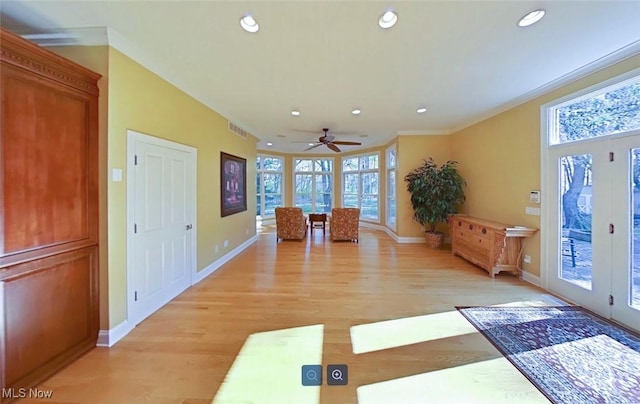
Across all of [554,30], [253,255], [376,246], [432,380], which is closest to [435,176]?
[376,246]

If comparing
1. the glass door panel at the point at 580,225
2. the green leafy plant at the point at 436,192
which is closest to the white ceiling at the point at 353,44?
the glass door panel at the point at 580,225

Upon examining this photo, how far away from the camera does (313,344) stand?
2393mm

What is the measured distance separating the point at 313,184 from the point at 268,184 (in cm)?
178

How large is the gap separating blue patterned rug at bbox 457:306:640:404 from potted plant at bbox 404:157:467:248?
10.0ft

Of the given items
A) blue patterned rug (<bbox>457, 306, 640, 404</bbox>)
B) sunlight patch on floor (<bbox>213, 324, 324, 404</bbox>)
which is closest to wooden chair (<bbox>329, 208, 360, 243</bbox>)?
blue patterned rug (<bbox>457, 306, 640, 404</bbox>)

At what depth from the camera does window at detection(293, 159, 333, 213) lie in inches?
417

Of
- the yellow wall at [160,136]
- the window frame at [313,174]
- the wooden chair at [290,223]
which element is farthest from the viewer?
the window frame at [313,174]

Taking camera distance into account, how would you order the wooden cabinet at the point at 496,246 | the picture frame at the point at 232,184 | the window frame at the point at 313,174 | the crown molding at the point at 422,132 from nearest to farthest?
1. the wooden cabinet at the point at 496,246
2. the picture frame at the point at 232,184
3. the crown molding at the point at 422,132
4. the window frame at the point at 313,174

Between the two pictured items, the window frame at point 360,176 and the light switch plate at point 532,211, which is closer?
the light switch plate at point 532,211

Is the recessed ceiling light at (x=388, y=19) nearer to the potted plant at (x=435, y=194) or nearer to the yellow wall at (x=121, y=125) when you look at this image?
the yellow wall at (x=121, y=125)

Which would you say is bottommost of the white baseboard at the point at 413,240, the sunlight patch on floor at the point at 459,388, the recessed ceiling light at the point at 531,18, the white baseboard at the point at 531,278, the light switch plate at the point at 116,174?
the sunlight patch on floor at the point at 459,388

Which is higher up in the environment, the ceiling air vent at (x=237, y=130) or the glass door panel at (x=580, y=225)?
the ceiling air vent at (x=237, y=130)

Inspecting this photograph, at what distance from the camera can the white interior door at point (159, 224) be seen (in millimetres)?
2742

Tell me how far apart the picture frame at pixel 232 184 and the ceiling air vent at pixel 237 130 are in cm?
52
